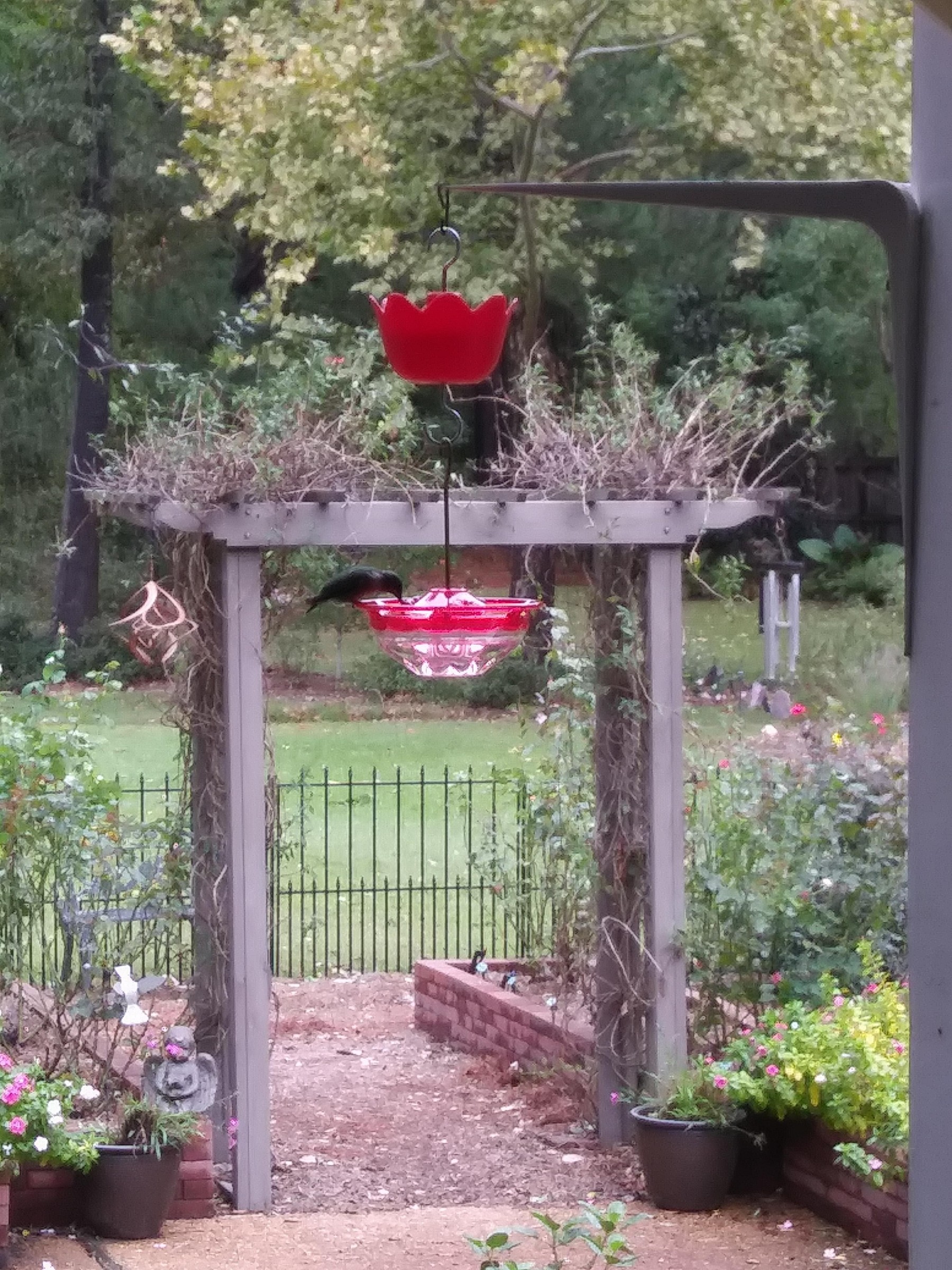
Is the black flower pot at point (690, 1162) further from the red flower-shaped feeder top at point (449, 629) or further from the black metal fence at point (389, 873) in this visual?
the red flower-shaped feeder top at point (449, 629)

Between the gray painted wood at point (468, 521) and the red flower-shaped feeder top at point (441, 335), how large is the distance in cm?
212

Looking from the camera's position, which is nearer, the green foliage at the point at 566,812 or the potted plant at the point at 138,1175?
the potted plant at the point at 138,1175

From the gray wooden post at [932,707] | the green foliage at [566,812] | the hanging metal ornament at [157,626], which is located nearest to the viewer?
the gray wooden post at [932,707]

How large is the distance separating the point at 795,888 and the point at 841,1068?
97 cm

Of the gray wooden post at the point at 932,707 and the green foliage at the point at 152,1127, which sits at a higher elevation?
the gray wooden post at the point at 932,707

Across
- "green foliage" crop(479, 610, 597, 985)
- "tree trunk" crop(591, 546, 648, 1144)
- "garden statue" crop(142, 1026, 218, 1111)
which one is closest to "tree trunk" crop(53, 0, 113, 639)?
"green foliage" crop(479, 610, 597, 985)

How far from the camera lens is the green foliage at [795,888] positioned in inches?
240

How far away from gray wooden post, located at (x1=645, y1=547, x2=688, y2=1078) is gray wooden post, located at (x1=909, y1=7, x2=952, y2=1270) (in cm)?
513

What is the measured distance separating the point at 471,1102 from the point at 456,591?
3608mm

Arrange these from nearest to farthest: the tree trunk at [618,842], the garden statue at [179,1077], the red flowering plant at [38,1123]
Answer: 1. the red flowering plant at [38,1123]
2. the garden statue at [179,1077]
3. the tree trunk at [618,842]

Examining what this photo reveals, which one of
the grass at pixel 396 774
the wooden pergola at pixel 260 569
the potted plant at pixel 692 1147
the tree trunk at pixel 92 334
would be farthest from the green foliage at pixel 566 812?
the tree trunk at pixel 92 334

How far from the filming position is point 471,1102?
7105 mm

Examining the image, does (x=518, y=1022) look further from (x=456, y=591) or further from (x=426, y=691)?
(x=426, y=691)

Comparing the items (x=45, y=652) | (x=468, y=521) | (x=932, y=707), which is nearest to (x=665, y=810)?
(x=468, y=521)
